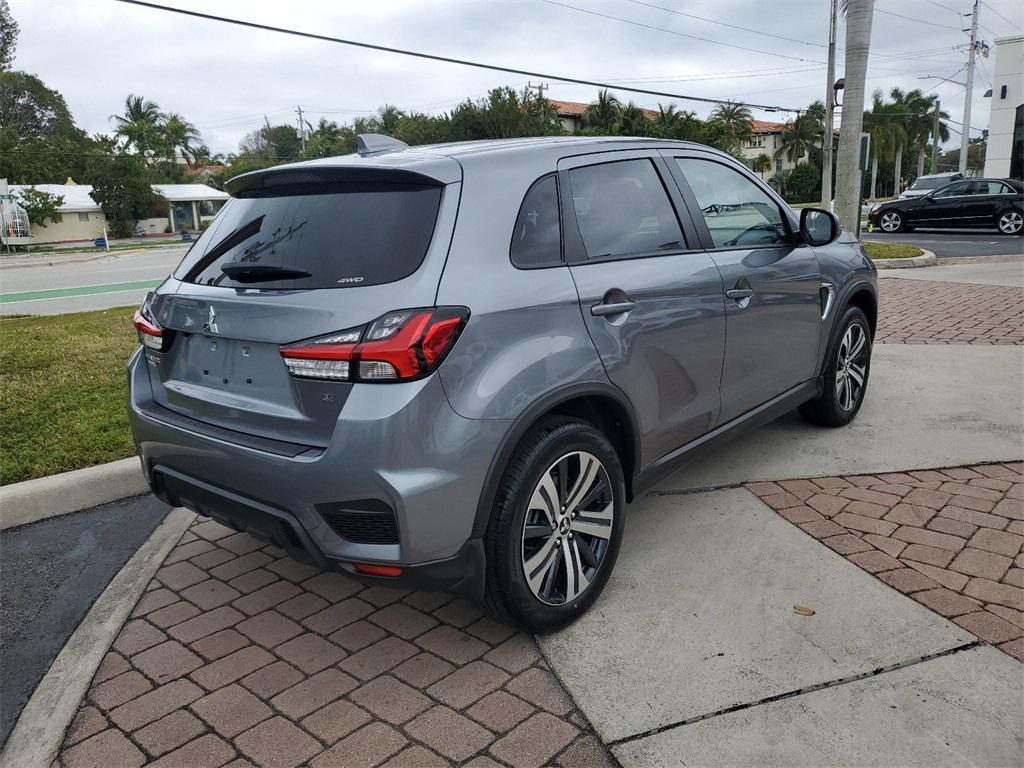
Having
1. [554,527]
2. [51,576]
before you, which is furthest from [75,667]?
[554,527]

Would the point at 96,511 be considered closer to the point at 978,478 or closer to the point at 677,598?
the point at 677,598

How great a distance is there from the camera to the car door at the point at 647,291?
10.1 ft

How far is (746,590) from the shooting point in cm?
326

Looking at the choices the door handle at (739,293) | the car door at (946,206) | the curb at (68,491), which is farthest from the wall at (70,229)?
the door handle at (739,293)

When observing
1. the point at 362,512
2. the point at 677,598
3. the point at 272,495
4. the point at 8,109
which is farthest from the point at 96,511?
the point at 8,109

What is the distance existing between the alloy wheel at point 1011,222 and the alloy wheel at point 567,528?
2107 cm

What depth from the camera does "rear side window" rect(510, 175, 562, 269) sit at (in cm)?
285

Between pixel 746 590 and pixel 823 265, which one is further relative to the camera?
pixel 823 265

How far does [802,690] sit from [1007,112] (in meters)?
48.0

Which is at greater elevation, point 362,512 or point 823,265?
point 823,265

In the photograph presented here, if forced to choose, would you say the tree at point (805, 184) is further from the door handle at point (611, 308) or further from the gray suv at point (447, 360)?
the door handle at point (611, 308)

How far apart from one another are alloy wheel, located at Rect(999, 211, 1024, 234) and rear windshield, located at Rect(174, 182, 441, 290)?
21594 millimetres

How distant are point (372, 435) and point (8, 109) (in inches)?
3107

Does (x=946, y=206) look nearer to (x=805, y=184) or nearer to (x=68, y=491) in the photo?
(x=68, y=491)
